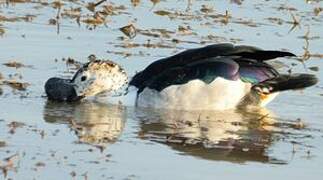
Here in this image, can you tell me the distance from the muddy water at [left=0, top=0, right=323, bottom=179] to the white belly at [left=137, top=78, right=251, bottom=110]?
0.13 m

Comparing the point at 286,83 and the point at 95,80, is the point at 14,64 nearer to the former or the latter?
the point at 95,80

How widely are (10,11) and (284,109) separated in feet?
15.1

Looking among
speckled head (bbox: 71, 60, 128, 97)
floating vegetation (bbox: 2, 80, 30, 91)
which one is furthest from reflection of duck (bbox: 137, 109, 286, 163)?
floating vegetation (bbox: 2, 80, 30, 91)

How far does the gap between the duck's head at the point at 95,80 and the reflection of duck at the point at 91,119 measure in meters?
0.15

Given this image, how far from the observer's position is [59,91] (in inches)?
427

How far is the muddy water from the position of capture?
8.32 meters

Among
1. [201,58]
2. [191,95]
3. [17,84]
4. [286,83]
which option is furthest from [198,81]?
[17,84]

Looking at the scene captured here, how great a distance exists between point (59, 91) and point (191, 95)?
113cm

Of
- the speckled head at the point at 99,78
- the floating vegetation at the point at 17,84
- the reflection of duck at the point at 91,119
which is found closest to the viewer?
the reflection of duck at the point at 91,119

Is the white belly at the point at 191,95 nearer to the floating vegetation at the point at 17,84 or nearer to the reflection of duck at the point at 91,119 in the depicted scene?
the reflection of duck at the point at 91,119

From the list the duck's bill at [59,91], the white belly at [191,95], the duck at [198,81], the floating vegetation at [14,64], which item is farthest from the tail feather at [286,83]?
the floating vegetation at [14,64]

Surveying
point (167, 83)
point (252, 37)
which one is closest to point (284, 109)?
point (167, 83)

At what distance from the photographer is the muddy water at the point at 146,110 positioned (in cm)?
832

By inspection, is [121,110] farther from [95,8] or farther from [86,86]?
[95,8]
